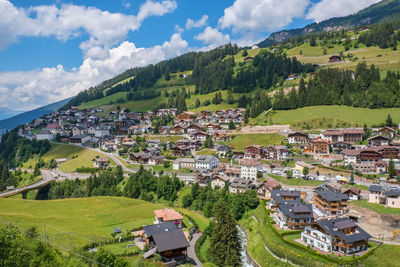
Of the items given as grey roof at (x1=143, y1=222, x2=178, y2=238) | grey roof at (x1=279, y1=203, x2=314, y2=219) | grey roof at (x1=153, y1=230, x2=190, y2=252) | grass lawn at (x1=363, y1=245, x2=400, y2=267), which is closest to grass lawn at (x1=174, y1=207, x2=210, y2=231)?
grey roof at (x1=143, y1=222, x2=178, y2=238)

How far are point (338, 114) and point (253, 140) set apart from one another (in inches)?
1251

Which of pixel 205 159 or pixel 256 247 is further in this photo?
pixel 205 159

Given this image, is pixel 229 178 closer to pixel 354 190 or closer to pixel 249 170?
pixel 249 170

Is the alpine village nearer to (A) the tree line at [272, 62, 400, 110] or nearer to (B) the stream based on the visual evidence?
(B) the stream

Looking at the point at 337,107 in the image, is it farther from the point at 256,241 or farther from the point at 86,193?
the point at 86,193

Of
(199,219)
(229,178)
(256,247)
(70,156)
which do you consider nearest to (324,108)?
(229,178)

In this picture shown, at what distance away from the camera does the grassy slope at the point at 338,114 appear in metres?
93.6

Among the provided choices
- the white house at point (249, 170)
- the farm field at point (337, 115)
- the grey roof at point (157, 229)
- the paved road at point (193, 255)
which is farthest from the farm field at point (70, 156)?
the farm field at point (337, 115)

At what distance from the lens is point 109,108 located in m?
188

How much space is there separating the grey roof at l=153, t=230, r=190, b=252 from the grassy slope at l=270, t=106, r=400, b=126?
76327 mm

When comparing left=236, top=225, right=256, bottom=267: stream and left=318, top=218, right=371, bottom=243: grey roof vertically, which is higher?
left=318, top=218, right=371, bottom=243: grey roof

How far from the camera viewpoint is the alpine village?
38.3m

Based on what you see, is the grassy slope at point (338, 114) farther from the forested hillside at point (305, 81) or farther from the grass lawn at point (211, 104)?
the grass lawn at point (211, 104)

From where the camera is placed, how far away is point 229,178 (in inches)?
2879
